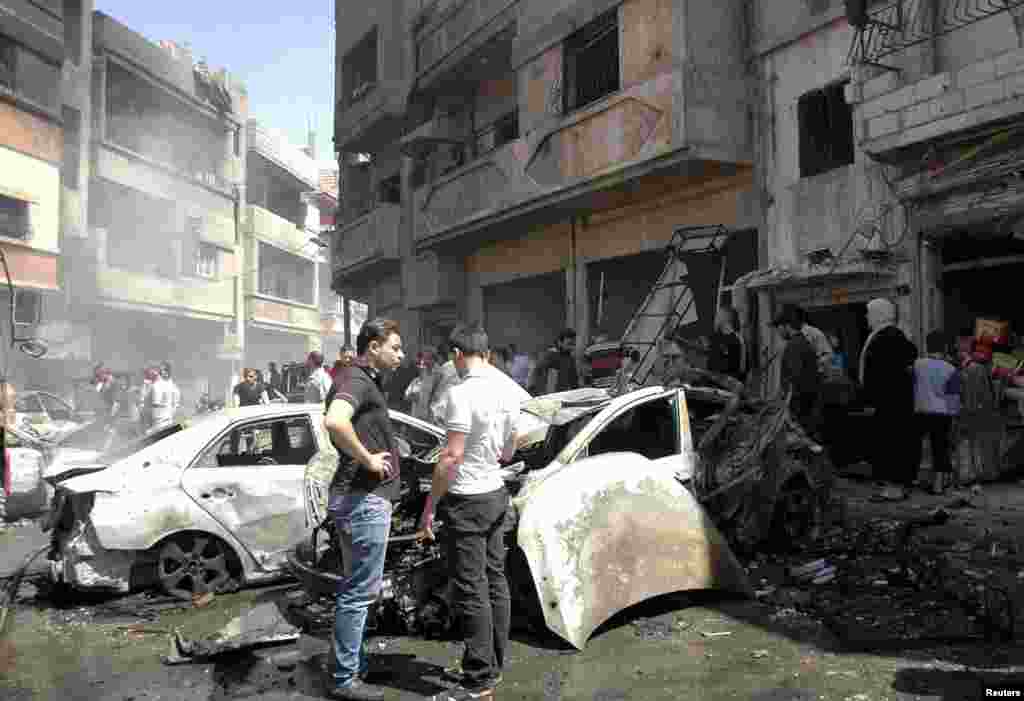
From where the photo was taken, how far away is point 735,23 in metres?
13.1

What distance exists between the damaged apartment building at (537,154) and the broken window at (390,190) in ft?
0.23

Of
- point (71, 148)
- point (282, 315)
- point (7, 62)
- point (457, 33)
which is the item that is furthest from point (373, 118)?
point (282, 315)

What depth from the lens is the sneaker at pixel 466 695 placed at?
418 cm

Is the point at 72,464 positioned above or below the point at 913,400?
below

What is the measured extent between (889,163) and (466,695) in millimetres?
8822

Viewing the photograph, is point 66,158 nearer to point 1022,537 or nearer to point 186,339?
point 186,339

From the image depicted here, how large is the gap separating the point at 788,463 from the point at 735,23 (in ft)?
28.3

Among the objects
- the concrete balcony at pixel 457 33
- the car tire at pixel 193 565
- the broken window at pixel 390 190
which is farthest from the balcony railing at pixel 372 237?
the car tire at pixel 193 565

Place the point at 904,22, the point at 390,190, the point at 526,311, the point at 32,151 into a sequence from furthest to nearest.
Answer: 1. the point at 390,190
2. the point at 32,151
3. the point at 526,311
4. the point at 904,22

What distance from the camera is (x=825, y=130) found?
39.1 feet

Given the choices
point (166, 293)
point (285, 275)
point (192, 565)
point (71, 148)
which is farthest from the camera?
point (285, 275)

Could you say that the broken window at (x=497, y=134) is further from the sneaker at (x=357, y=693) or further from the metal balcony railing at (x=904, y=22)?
the sneaker at (x=357, y=693)

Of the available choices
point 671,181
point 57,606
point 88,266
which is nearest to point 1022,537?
point 57,606

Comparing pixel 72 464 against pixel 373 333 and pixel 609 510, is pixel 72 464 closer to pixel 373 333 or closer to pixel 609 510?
pixel 373 333
